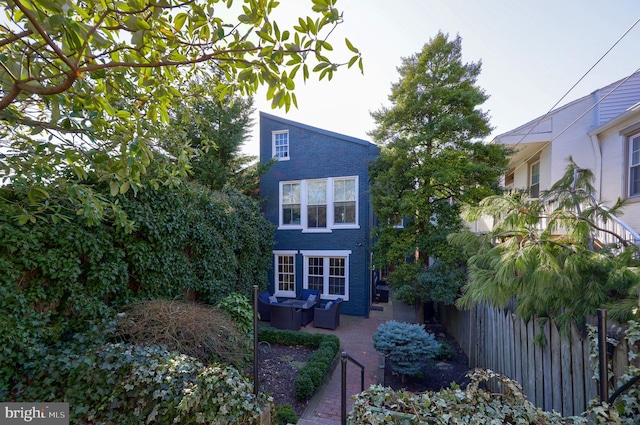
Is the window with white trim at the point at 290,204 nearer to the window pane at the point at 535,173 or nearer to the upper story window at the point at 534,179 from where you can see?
the upper story window at the point at 534,179

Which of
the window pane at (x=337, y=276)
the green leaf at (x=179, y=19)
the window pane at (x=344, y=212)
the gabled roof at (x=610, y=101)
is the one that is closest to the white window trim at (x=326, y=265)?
the window pane at (x=337, y=276)

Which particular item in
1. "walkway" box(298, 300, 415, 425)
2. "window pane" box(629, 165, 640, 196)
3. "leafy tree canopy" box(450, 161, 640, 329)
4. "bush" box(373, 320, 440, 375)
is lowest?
"walkway" box(298, 300, 415, 425)

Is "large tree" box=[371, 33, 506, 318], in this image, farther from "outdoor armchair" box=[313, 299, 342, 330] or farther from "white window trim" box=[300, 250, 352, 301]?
"white window trim" box=[300, 250, 352, 301]

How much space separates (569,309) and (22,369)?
6323 millimetres

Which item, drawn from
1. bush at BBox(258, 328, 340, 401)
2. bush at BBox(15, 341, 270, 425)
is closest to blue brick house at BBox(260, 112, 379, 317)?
bush at BBox(258, 328, 340, 401)

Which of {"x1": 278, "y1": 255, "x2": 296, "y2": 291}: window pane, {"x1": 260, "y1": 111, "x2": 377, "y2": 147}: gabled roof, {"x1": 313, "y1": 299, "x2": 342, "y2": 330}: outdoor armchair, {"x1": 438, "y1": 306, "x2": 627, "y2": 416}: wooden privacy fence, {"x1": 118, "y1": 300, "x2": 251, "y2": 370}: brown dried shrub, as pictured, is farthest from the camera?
{"x1": 278, "y1": 255, "x2": 296, "y2": 291}: window pane

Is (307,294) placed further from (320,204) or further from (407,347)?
(407,347)

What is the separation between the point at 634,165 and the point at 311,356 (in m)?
8.23

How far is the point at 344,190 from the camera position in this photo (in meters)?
10.6

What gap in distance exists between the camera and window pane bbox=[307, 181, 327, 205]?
429 inches

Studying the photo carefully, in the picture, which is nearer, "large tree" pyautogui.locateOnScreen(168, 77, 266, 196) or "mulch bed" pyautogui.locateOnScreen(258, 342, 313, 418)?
"mulch bed" pyautogui.locateOnScreen(258, 342, 313, 418)

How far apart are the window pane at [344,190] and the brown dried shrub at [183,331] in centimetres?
685

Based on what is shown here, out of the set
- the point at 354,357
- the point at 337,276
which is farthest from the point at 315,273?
the point at 354,357

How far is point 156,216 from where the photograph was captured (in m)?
5.11
